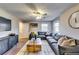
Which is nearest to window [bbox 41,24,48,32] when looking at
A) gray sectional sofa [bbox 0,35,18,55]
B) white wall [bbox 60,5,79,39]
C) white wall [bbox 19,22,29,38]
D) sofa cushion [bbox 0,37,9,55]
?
white wall [bbox 19,22,29,38]

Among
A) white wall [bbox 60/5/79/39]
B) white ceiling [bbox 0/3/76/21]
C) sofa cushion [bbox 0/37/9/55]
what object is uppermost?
A: white ceiling [bbox 0/3/76/21]

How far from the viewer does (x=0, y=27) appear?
475 centimetres

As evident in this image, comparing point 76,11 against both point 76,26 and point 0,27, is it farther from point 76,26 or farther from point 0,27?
point 0,27

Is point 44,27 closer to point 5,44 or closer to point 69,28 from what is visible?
point 69,28

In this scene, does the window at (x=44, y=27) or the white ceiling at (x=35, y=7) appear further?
the window at (x=44, y=27)

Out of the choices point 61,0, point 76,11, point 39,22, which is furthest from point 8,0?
point 39,22

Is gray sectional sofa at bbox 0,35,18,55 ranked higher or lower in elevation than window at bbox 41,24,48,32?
lower

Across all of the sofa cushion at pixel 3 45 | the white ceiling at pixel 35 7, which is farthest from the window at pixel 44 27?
the sofa cushion at pixel 3 45

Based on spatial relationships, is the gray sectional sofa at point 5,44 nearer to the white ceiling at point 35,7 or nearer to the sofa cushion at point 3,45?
the sofa cushion at point 3,45

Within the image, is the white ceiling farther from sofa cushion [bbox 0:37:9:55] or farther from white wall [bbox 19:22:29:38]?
white wall [bbox 19:22:29:38]

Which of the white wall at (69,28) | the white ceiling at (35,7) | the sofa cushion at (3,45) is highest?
the white ceiling at (35,7)

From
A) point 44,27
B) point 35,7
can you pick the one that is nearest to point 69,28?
point 35,7

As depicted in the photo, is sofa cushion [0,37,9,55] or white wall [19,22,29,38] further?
white wall [19,22,29,38]

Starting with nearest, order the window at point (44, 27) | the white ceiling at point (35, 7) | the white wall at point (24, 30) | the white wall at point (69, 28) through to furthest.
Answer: the white ceiling at point (35, 7) → the white wall at point (69, 28) → the window at point (44, 27) → the white wall at point (24, 30)
